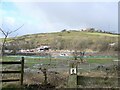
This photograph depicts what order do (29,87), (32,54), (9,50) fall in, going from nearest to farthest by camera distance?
(29,87) → (9,50) → (32,54)

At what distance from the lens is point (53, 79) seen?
12664 millimetres

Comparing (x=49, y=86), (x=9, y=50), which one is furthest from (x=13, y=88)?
(x=9, y=50)

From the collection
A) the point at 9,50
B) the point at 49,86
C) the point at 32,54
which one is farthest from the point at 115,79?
the point at 32,54

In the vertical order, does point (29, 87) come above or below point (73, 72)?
below

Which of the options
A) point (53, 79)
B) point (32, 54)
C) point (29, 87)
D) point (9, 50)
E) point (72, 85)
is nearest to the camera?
point (72, 85)

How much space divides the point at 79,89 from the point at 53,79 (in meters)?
3.89

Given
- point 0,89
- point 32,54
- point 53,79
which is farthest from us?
point 32,54

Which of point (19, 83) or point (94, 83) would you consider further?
point (19, 83)

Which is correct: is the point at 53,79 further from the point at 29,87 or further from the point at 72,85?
the point at 72,85

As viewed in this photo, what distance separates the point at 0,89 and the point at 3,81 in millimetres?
1100

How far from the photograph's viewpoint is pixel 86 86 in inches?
348

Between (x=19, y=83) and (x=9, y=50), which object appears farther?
(x=9, y=50)

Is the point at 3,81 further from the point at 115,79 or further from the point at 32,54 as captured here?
the point at 32,54

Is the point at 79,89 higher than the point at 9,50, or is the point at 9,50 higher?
the point at 9,50
